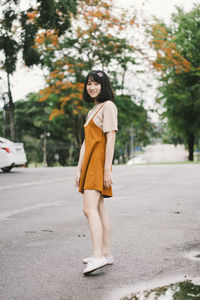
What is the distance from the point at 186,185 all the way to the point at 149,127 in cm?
3670

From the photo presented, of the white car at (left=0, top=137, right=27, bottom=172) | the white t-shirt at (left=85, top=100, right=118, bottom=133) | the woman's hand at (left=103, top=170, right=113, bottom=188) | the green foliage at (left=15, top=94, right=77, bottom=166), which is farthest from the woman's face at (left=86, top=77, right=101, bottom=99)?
the green foliage at (left=15, top=94, right=77, bottom=166)

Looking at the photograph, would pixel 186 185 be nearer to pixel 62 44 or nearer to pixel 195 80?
pixel 62 44

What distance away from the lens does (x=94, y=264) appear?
11.5 feet

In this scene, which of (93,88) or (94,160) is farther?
(93,88)

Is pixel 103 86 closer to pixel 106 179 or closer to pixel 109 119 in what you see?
pixel 109 119

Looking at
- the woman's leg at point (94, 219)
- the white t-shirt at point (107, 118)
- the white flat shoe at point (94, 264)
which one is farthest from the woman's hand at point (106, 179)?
the white flat shoe at point (94, 264)

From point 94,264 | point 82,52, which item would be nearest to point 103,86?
point 94,264

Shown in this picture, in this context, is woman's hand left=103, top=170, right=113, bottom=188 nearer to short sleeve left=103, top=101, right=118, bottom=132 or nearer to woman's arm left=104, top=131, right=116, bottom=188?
woman's arm left=104, top=131, right=116, bottom=188

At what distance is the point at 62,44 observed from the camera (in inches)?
995

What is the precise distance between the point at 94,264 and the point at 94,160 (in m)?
0.85

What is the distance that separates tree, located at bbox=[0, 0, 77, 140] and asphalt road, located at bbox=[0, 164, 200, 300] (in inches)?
280

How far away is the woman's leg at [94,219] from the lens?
3.62 metres

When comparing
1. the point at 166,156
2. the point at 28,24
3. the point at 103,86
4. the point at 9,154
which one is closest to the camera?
the point at 103,86

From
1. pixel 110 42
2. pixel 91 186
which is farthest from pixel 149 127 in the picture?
pixel 91 186
